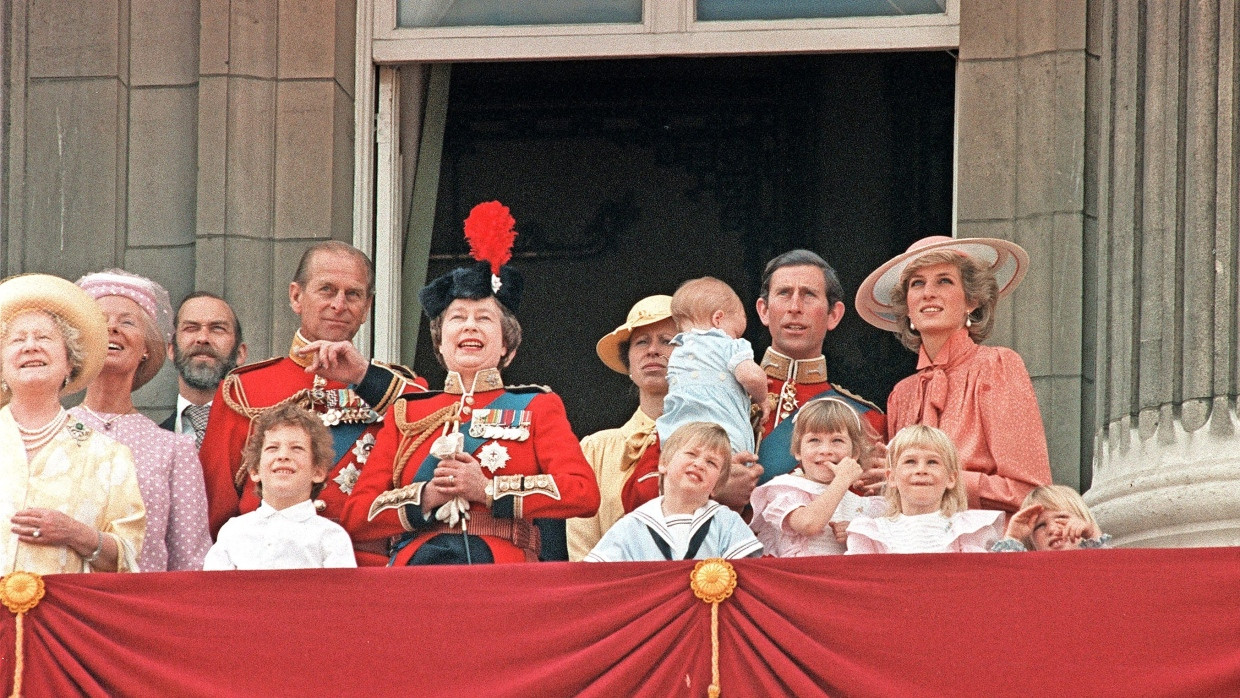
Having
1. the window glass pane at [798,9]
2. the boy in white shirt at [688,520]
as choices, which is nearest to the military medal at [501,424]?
the boy in white shirt at [688,520]

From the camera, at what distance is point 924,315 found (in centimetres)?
849

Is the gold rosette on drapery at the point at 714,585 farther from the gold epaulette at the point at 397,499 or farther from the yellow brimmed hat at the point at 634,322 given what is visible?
the yellow brimmed hat at the point at 634,322

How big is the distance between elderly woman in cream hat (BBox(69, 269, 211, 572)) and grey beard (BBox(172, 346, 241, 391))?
0.25 meters

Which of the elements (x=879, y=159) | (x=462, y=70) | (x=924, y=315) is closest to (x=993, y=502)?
(x=924, y=315)

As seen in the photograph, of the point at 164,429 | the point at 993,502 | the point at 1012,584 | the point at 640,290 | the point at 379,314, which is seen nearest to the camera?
the point at 1012,584

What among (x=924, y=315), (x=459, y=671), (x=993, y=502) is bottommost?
(x=459, y=671)

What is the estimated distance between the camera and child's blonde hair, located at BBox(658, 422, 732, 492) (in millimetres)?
7730

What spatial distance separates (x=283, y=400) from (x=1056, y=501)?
261cm

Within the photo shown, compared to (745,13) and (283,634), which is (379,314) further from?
(283,634)

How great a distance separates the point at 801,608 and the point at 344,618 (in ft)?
4.29

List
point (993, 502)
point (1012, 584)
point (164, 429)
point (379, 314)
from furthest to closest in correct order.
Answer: point (379, 314)
point (164, 429)
point (993, 502)
point (1012, 584)

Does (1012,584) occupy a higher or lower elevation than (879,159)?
lower

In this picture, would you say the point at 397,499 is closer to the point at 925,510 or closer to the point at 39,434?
the point at 39,434

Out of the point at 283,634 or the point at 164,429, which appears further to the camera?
the point at 164,429
